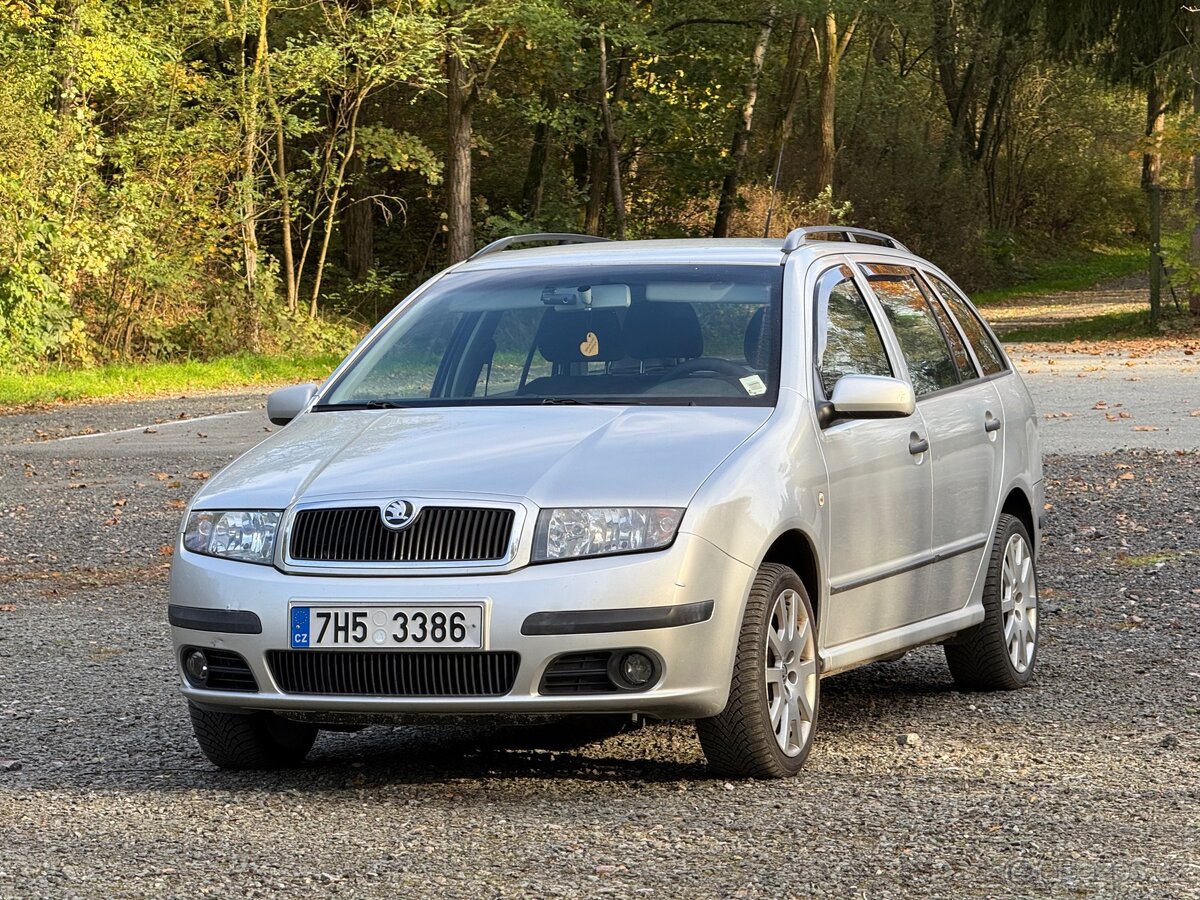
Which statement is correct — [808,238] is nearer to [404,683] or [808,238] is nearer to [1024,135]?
[404,683]

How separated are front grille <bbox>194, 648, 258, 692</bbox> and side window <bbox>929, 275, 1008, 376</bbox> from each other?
11.7 feet

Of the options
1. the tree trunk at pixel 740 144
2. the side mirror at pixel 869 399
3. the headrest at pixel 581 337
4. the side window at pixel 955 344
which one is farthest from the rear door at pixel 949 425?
the tree trunk at pixel 740 144

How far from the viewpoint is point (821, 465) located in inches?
229

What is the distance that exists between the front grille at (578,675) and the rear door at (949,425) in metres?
1.91

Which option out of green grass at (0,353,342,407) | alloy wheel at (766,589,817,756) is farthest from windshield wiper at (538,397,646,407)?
green grass at (0,353,342,407)

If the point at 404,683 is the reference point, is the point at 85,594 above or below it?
below

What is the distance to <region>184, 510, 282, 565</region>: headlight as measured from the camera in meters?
5.32

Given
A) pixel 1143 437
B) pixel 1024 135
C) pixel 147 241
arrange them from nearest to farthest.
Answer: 1. pixel 1143 437
2. pixel 147 241
3. pixel 1024 135

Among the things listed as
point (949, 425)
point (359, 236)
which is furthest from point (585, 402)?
point (359, 236)

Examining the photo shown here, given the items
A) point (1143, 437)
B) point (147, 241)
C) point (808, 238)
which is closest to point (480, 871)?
point (808, 238)

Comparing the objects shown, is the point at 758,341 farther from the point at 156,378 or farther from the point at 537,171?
the point at 537,171

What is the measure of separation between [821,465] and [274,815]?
1984 millimetres

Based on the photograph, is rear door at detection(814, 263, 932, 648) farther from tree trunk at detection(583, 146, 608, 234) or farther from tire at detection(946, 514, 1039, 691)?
tree trunk at detection(583, 146, 608, 234)

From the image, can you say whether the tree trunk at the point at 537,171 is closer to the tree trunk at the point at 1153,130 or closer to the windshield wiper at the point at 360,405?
the tree trunk at the point at 1153,130
